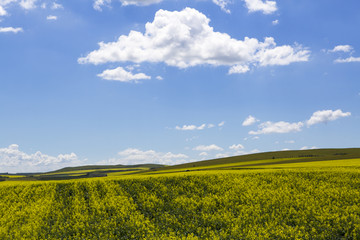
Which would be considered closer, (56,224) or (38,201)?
(56,224)

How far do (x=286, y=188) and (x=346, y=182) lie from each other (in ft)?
23.2

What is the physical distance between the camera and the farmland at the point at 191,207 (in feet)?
73.3

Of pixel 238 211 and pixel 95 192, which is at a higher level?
pixel 95 192

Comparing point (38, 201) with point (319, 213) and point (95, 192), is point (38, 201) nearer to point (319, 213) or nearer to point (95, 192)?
point (95, 192)

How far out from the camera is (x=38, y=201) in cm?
2945

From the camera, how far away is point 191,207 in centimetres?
2616

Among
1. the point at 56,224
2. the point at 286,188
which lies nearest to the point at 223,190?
the point at 286,188

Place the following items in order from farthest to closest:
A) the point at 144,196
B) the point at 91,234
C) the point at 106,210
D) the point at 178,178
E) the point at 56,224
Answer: the point at 178,178, the point at 144,196, the point at 106,210, the point at 56,224, the point at 91,234

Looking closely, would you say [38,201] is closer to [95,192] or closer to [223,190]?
[95,192]

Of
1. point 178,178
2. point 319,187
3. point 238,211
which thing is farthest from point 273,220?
point 178,178

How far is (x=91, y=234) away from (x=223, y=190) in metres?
13.6

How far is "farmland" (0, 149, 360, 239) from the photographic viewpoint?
22328 mm

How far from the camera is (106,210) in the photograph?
2672 centimetres

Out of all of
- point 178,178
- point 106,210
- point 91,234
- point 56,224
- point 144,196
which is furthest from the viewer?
point 178,178
